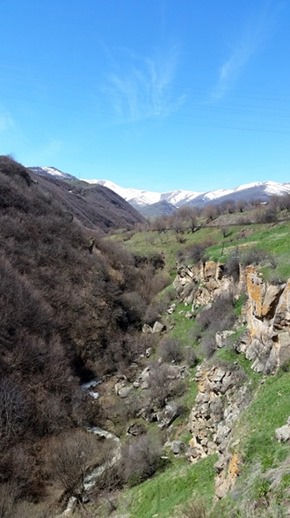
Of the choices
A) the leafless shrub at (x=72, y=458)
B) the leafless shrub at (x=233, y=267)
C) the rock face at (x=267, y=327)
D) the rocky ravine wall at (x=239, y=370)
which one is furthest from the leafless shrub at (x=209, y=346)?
the leafless shrub at (x=72, y=458)

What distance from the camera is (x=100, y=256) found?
52469 mm

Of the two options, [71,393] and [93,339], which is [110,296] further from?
[71,393]

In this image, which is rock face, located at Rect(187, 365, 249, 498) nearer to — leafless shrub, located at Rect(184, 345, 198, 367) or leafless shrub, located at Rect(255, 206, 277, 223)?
leafless shrub, located at Rect(184, 345, 198, 367)

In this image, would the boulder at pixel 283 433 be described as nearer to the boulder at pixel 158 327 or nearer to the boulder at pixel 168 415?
the boulder at pixel 168 415

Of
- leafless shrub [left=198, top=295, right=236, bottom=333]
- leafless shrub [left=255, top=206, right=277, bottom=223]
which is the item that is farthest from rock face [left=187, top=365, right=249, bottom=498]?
leafless shrub [left=255, top=206, right=277, bottom=223]

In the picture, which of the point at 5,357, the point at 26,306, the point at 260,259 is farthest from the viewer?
the point at 26,306

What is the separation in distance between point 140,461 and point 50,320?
62.7ft

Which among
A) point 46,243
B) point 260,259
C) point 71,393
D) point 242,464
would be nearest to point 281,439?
point 242,464

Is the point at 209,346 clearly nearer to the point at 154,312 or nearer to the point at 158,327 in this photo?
the point at 158,327

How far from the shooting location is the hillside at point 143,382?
13031mm

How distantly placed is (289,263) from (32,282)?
2617cm

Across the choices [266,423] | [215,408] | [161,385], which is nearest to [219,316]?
[161,385]

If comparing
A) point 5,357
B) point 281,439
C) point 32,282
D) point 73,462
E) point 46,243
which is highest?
point 46,243

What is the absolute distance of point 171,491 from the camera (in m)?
14.2
